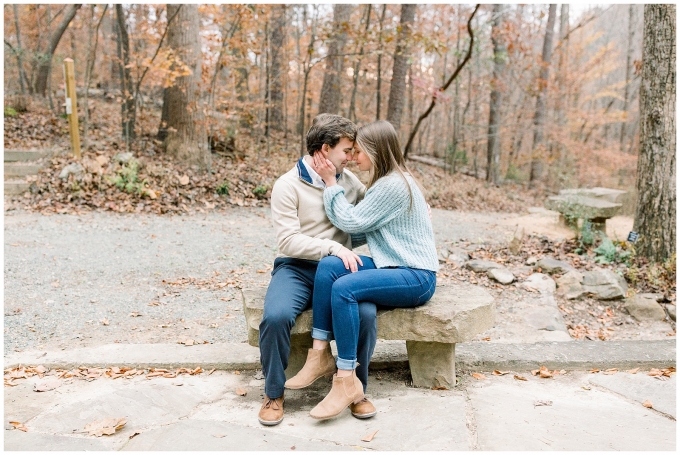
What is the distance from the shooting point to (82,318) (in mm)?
4598

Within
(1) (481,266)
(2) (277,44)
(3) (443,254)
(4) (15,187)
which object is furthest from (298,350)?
Result: (2) (277,44)

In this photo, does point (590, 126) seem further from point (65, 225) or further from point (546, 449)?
point (546, 449)

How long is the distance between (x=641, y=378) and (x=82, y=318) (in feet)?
13.7

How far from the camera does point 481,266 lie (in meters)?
6.61

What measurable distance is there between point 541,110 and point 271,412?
17.5 meters

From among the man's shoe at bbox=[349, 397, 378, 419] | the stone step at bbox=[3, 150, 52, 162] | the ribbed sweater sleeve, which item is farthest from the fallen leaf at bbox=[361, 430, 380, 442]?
the stone step at bbox=[3, 150, 52, 162]

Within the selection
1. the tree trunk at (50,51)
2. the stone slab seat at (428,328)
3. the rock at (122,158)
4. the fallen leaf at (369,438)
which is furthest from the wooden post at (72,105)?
the fallen leaf at (369,438)

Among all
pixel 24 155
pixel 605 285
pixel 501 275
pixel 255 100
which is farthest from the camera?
pixel 255 100

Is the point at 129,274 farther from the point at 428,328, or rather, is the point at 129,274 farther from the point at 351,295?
the point at 428,328

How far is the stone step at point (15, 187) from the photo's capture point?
8.70m

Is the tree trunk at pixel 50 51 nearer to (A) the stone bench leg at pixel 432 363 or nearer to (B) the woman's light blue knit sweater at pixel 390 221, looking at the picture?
(B) the woman's light blue knit sweater at pixel 390 221

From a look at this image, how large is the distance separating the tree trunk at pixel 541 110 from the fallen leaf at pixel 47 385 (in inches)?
649

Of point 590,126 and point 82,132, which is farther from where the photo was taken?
point 590,126

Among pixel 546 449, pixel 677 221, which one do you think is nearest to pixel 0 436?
pixel 546 449
